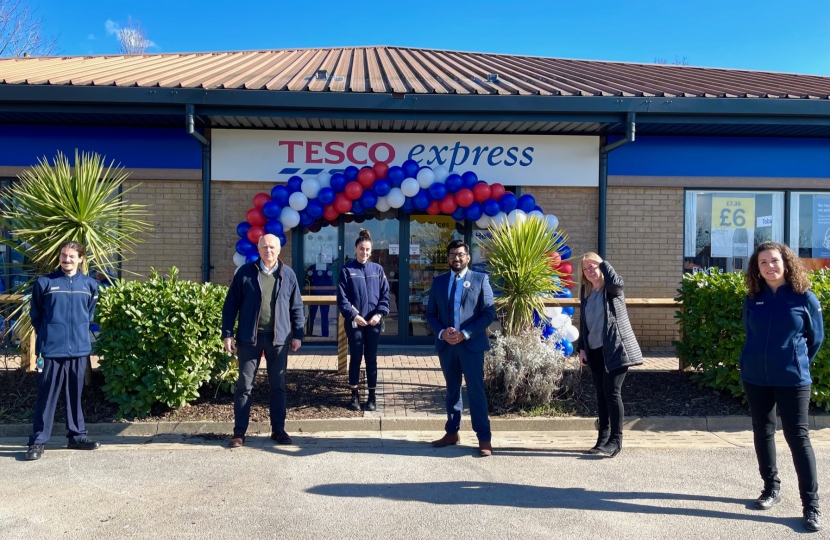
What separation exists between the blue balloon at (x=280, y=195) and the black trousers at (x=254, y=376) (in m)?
3.88

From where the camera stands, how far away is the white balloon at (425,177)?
361 inches

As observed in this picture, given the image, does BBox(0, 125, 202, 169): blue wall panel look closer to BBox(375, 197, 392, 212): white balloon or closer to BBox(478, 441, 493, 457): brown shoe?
BBox(375, 197, 392, 212): white balloon

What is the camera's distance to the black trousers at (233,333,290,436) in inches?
222

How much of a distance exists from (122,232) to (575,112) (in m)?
6.26

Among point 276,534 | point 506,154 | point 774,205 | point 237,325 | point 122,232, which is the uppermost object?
point 506,154

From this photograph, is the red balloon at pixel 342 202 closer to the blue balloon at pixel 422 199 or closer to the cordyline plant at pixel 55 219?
the blue balloon at pixel 422 199

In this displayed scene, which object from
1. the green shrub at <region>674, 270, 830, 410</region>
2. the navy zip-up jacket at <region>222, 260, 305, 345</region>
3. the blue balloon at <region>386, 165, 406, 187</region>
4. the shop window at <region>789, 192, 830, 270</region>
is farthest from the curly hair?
the shop window at <region>789, 192, 830, 270</region>

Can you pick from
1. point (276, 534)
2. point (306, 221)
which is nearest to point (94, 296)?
point (276, 534)

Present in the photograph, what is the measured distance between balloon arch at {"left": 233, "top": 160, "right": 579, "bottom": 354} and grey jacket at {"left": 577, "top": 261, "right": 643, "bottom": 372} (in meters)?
3.72

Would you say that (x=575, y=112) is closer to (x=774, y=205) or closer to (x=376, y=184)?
(x=376, y=184)

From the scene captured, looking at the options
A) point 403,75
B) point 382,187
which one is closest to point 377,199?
point 382,187

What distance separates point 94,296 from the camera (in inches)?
226

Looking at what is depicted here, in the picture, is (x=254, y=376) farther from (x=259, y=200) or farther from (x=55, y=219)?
(x=259, y=200)

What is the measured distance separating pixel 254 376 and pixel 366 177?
13.8 feet
